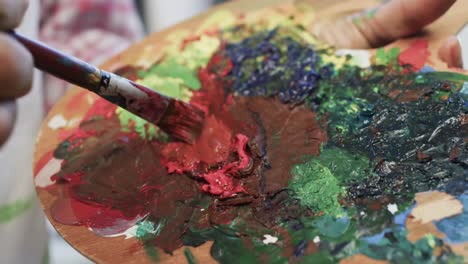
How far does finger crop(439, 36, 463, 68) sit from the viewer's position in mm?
1061

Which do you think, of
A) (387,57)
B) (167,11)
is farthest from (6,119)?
(167,11)

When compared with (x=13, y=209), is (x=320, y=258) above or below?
above

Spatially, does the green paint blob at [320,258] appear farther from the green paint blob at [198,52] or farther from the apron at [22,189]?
the apron at [22,189]

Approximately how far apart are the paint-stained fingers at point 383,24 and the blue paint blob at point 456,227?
0.49 metres

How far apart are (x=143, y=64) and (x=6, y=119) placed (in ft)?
1.96

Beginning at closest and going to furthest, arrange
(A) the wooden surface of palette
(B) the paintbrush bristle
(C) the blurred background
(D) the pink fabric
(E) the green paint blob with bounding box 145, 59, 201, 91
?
1. (A) the wooden surface of palette
2. (B) the paintbrush bristle
3. (E) the green paint blob with bounding box 145, 59, 201, 91
4. (D) the pink fabric
5. (C) the blurred background

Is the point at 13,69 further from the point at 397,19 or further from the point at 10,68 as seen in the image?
the point at 397,19

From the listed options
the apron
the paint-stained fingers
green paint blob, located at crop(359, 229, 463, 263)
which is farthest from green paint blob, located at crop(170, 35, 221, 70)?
green paint blob, located at crop(359, 229, 463, 263)

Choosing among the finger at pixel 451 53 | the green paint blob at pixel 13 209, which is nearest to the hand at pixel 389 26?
the finger at pixel 451 53

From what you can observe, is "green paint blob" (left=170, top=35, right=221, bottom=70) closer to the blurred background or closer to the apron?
the apron

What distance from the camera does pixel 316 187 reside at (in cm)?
91

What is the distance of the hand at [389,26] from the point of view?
110 centimetres

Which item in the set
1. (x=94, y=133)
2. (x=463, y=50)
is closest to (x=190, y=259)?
(x=94, y=133)

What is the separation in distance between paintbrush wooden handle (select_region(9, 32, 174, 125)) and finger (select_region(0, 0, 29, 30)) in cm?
4
